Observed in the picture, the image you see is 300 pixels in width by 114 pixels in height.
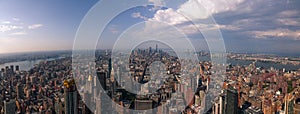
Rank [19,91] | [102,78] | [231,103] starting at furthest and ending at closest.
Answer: [19,91]
[231,103]
[102,78]

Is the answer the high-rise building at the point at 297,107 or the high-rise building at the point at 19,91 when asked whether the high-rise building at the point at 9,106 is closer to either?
the high-rise building at the point at 19,91

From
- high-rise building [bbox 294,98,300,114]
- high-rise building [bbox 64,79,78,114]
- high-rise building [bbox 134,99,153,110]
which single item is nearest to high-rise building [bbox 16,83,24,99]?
high-rise building [bbox 64,79,78,114]

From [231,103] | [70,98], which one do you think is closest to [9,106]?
[70,98]

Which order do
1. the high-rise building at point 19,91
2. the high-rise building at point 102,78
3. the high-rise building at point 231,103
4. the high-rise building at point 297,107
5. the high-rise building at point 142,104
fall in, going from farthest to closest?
the high-rise building at point 19,91, the high-rise building at point 231,103, the high-rise building at point 297,107, the high-rise building at point 142,104, the high-rise building at point 102,78

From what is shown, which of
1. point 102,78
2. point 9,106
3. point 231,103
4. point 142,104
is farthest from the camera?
point 9,106

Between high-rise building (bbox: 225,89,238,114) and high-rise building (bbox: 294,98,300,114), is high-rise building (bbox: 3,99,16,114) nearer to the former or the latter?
high-rise building (bbox: 225,89,238,114)

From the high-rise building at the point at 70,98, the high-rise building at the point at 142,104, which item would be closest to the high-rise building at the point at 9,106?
the high-rise building at the point at 70,98

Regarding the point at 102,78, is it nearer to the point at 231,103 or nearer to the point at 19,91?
the point at 231,103

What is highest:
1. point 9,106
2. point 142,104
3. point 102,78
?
point 102,78

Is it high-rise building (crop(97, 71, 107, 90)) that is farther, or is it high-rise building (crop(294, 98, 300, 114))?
high-rise building (crop(294, 98, 300, 114))

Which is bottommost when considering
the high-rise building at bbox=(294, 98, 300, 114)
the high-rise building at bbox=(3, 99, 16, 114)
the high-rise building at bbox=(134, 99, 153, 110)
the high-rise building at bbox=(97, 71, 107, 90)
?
the high-rise building at bbox=(3, 99, 16, 114)

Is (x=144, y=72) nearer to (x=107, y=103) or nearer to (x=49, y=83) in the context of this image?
(x=107, y=103)

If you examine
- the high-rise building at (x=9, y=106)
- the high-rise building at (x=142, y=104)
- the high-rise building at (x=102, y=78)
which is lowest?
the high-rise building at (x=9, y=106)

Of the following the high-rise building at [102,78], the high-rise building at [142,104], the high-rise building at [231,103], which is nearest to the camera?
the high-rise building at [102,78]
